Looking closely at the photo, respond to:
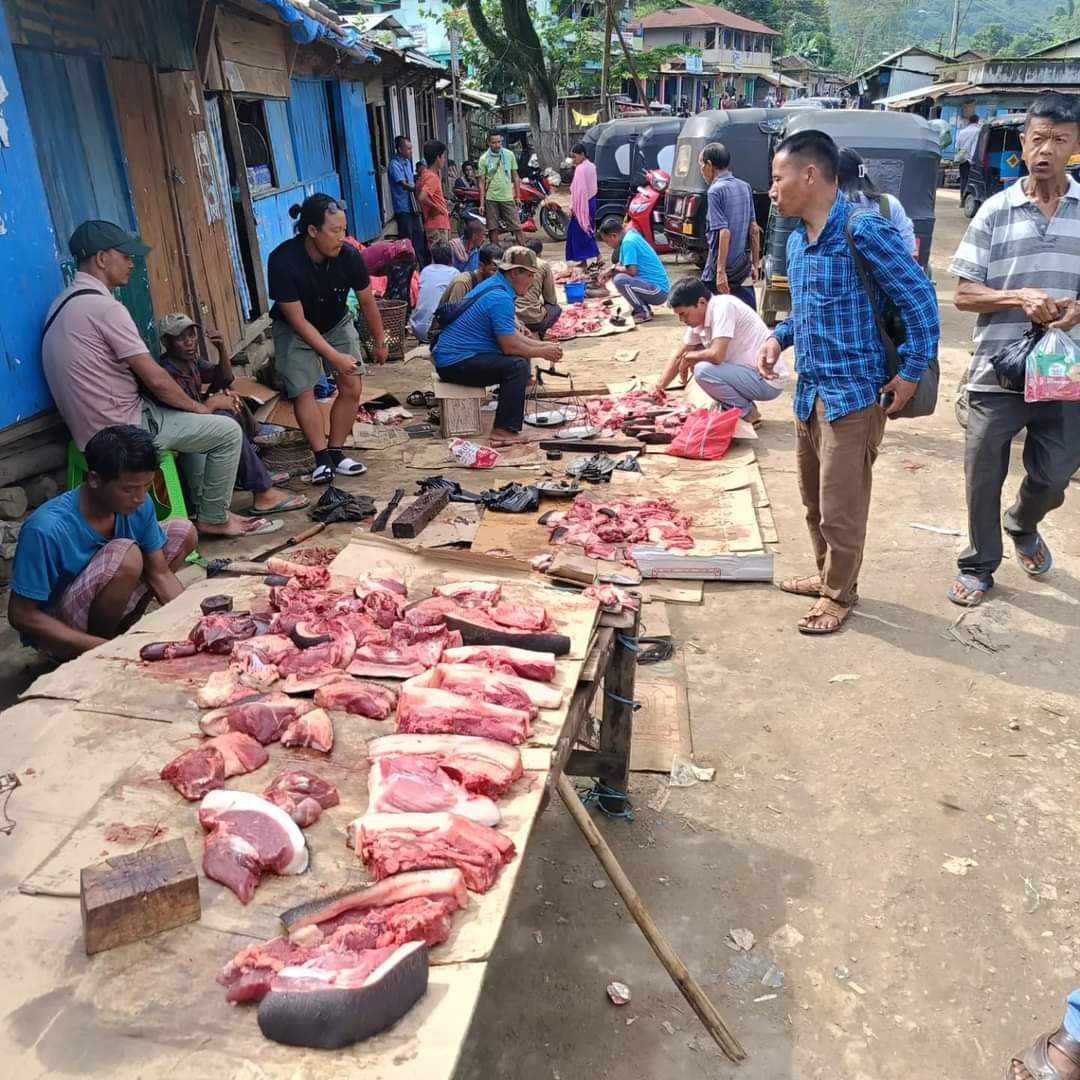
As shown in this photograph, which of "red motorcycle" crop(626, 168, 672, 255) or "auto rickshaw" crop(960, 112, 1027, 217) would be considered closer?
"red motorcycle" crop(626, 168, 672, 255)

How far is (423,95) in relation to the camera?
929 inches

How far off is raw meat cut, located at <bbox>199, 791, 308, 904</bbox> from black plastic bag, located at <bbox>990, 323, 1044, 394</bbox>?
4.14 metres

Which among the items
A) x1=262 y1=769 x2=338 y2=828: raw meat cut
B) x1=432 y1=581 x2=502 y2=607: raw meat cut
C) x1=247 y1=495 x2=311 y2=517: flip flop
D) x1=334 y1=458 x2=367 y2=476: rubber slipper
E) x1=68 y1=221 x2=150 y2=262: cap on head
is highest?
x1=68 y1=221 x2=150 y2=262: cap on head

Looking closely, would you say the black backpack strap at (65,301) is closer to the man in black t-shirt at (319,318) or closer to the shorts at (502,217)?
the man in black t-shirt at (319,318)

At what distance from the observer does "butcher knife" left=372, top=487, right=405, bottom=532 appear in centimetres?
614

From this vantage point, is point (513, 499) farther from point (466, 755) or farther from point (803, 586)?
point (466, 755)

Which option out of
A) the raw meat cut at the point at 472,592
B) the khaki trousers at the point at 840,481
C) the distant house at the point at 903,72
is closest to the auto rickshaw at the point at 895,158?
the khaki trousers at the point at 840,481

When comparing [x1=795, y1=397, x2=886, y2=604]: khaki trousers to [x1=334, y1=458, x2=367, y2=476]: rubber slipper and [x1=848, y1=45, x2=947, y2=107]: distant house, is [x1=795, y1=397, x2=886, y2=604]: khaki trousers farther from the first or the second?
[x1=848, y1=45, x2=947, y2=107]: distant house

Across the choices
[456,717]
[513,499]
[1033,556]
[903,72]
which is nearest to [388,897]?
[456,717]

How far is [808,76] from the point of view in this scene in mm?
71188

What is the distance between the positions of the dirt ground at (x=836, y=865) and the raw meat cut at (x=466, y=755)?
954mm

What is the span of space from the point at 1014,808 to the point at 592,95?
39098 millimetres

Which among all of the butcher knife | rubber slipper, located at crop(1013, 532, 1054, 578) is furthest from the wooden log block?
rubber slipper, located at crop(1013, 532, 1054, 578)

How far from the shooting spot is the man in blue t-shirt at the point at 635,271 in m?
12.4
